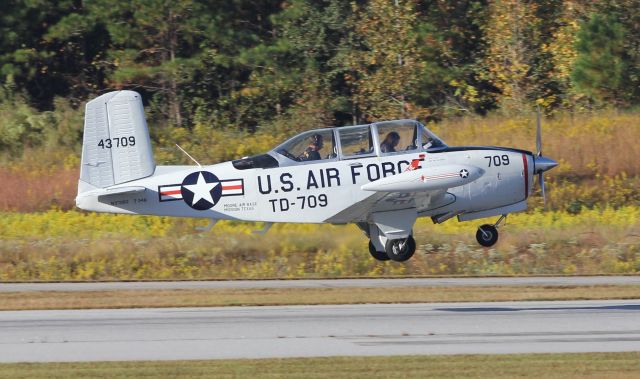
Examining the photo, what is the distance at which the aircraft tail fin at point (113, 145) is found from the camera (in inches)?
785

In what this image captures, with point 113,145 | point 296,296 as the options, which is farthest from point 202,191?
point 296,296

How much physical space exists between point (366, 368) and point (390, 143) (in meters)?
6.46

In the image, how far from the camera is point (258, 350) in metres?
14.9

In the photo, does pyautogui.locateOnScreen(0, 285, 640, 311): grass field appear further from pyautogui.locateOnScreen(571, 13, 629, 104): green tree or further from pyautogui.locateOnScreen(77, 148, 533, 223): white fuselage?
pyautogui.locateOnScreen(571, 13, 629, 104): green tree

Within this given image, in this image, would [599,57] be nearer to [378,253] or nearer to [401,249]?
[378,253]

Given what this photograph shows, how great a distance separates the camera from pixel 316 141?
1950cm

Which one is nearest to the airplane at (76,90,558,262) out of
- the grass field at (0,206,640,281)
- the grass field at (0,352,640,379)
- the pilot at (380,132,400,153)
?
the pilot at (380,132,400,153)

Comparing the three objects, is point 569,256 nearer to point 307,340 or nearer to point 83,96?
point 307,340

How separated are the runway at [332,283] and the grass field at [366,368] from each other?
8.95 metres

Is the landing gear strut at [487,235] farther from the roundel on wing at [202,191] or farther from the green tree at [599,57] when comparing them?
the green tree at [599,57]

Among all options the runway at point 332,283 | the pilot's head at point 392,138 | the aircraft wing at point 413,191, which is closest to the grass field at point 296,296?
the runway at point 332,283

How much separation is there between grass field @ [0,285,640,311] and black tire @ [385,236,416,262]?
101cm

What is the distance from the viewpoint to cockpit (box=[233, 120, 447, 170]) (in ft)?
63.6

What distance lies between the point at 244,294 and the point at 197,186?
2.90 metres
